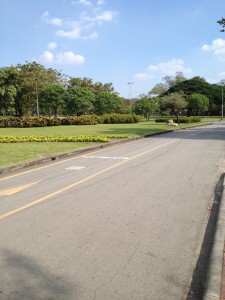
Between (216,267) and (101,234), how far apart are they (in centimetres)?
179

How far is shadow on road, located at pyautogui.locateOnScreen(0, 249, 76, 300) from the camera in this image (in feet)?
11.3

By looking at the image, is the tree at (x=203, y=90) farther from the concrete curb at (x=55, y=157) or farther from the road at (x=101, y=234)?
the road at (x=101, y=234)

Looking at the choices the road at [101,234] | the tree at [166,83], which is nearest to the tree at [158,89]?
the tree at [166,83]

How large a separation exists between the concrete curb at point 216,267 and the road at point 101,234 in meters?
0.25

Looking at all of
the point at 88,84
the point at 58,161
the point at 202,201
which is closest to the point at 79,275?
the point at 202,201

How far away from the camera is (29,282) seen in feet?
12.1

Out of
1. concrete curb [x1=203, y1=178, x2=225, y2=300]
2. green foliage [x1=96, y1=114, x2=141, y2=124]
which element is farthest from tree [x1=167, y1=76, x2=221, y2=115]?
concrete curb [x1=203, y1=178, x2=225, y2=300]

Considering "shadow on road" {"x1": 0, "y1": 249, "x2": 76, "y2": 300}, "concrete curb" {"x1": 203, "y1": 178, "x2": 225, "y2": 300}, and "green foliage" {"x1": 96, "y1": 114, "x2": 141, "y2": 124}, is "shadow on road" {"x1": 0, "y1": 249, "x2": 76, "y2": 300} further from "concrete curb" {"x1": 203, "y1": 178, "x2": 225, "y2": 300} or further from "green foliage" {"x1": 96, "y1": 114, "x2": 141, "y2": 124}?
"green foliage" {"x1": 96, "y1": 114, "x2": 141, "y2": 124}

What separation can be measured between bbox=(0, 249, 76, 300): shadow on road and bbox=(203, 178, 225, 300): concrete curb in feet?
4.42

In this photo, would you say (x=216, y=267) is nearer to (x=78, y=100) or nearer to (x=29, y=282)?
(x=29, y=282)

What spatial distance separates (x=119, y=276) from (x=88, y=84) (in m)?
81.1

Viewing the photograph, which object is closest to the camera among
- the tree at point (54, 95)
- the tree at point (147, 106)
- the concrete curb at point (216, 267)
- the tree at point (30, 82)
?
the concrete curb at point (216, 267)

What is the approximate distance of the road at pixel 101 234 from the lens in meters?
3.63

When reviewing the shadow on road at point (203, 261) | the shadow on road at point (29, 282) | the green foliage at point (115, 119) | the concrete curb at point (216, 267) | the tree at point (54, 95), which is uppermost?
the tree at point (54, 95)
